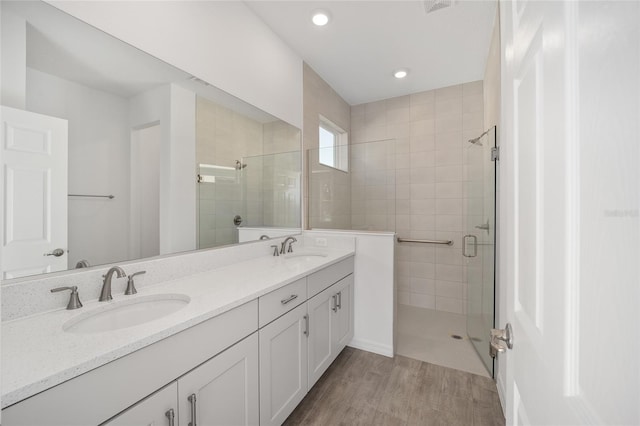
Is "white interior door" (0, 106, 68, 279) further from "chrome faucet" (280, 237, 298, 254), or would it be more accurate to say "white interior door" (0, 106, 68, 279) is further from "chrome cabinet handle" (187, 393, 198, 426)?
"chrome faucet" (280, 237, 298, 254)

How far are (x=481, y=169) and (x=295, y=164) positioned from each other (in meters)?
1.69

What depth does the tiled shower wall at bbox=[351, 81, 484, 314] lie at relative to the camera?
305 cm

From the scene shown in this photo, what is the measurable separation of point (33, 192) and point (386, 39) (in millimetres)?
2558

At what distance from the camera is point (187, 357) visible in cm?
89

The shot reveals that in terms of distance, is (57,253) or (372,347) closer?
(57,253)

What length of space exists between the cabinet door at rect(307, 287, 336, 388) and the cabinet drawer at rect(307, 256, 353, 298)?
49 mm

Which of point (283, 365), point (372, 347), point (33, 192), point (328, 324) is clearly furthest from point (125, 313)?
point (372, 347)

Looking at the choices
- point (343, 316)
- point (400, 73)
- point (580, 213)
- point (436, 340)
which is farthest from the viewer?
point (400, 73)

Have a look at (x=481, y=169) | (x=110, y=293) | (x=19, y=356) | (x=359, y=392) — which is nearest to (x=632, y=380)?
(x=19, y=356)

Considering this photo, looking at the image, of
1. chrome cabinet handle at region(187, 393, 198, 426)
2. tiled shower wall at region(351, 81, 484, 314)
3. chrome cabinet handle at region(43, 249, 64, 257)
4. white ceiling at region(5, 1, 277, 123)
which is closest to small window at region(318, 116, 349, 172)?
tiled shower wall at region(351, 81, 484, 314)

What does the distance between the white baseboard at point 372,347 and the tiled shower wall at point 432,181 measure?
4.22ft

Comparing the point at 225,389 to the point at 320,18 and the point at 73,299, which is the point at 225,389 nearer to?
the point at 73,299

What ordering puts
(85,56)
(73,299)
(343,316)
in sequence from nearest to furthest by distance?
(73,299) < (85,56) < (343,316)

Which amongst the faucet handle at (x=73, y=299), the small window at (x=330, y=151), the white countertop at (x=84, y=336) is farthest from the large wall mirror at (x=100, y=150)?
the small window at (x=330, y=151)
